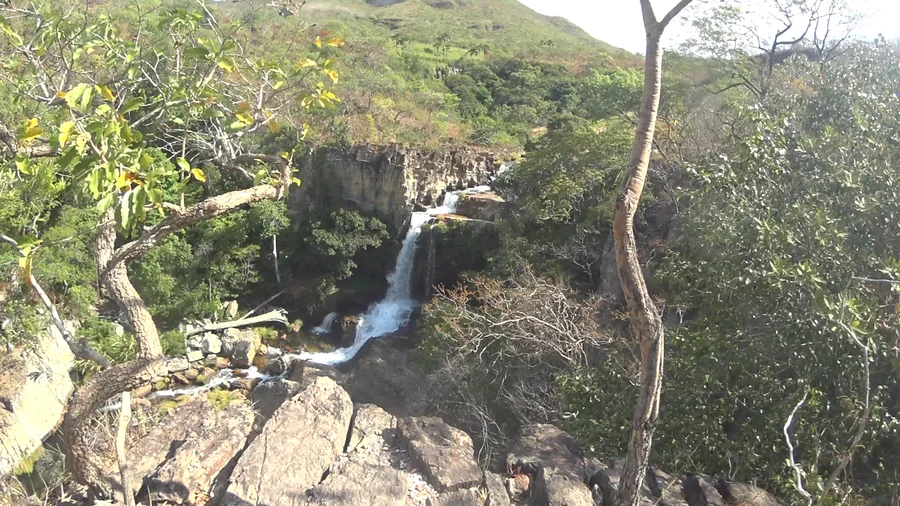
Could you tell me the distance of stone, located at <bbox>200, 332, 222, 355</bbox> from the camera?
1379 cm

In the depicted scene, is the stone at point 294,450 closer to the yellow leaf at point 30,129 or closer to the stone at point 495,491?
the stone at point 495,491

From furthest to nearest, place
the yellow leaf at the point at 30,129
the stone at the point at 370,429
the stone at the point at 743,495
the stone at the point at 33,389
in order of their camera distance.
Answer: the stone at the point at 33,389 < the stone at the point at 370,429 < the stone at the point at 743,495 < the yellow leaf at the point at 30,129

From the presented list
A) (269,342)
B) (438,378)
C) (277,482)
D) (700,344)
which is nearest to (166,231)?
(277,482)

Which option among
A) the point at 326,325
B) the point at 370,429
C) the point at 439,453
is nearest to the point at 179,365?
the point at 326,325

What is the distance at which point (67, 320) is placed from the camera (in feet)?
40.2

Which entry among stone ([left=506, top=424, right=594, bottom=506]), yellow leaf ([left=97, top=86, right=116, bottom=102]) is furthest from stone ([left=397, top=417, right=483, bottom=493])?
yellow leaf ([left=97, top=86, right=116, bottom=102])

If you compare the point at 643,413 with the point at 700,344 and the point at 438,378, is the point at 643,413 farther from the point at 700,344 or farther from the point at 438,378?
the point at 438,378

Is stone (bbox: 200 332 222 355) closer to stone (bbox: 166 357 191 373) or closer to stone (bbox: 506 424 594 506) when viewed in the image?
stone (bbox: 166 357 191 373)

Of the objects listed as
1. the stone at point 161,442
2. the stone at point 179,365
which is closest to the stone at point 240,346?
the stone at point 179,365

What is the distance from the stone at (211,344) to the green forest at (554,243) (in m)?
0.86

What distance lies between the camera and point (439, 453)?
12.5 ft

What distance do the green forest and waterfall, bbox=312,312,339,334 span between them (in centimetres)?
27

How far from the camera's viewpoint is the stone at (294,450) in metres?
3.35

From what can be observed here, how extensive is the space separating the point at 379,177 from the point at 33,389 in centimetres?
1026
